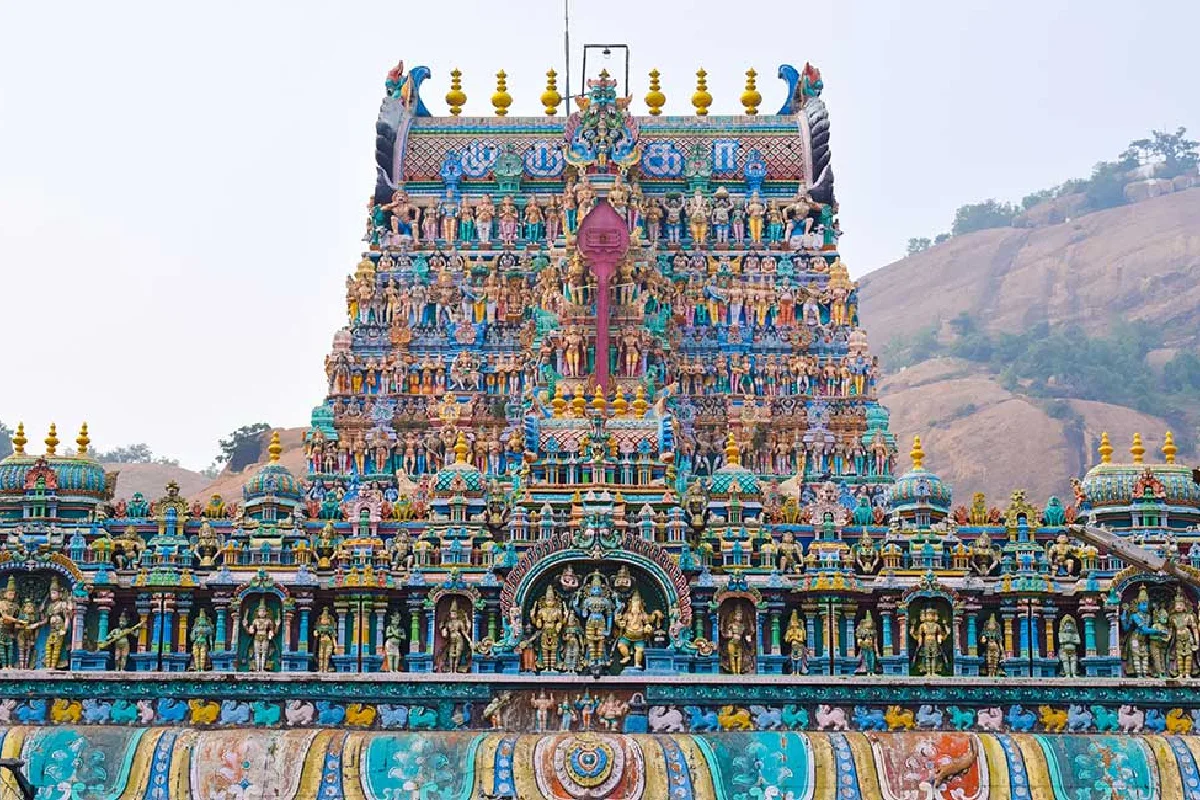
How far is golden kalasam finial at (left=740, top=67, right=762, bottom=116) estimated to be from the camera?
70.2m

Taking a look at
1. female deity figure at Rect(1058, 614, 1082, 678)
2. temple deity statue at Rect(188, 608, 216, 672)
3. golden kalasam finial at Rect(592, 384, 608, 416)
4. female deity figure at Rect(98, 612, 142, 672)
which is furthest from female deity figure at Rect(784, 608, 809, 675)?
female deity figure at Rect(98, 612, 142, 672)

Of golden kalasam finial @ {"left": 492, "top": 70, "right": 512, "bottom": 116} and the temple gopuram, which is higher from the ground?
golden kalasam finial @ {"left": 492, "top": 70, "right": 512, "bottom": 116}

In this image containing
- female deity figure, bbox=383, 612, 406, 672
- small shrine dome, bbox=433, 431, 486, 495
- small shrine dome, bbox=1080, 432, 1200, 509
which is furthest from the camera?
small shrine dome, bbox=1080, 432, 1200, 509

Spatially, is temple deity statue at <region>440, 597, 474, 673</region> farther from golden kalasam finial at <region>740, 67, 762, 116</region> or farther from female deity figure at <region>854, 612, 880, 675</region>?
golden kalasam finial at <region>740, 67, 762, 116</region>

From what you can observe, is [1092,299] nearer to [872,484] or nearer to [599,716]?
[872,484]

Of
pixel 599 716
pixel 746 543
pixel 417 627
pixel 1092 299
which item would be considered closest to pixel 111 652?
pixel 417 627

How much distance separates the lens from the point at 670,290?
64.0m

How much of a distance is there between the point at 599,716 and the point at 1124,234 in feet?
428

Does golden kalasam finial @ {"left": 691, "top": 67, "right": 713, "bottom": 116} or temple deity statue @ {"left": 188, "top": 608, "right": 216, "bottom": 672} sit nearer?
temple deity statue @ {"left": 188, "top": 608, "right": 216, "bottom": 672}

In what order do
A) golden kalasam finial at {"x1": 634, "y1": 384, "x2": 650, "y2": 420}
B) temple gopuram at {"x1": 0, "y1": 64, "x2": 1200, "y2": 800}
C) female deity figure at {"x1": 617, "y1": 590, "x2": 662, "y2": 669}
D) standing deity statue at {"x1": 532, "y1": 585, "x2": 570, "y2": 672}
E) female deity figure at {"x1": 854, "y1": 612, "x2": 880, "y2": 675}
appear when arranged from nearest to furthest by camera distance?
1. temple gopuram at {"x1": 0, "y1": 64, "x2": 1200, "y2": 800}
2. female deity figure at {"x1": 617, "y1": 590, "x2": 662, "y2": 669}
3. standing deity statue at {"x1": 532, "y1": 585, "x2": 570, "y2": 672}
4. female deity figure at {"x1": 854, "y1": 612, "x2": 880, "y2": 675}
5. golden kalasam finial at {"x1": 634, "y1": 384, "x2": 650, "y2": 420}

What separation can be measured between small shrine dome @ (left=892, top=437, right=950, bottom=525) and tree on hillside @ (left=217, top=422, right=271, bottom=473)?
59576mm

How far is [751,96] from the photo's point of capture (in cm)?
7019

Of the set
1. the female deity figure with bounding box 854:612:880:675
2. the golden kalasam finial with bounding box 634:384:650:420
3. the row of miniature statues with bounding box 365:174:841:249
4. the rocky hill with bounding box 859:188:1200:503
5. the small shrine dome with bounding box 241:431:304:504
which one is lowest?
the female deity figure with bounding box 854:612:880:675

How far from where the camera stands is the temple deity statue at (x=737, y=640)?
4922 cm
